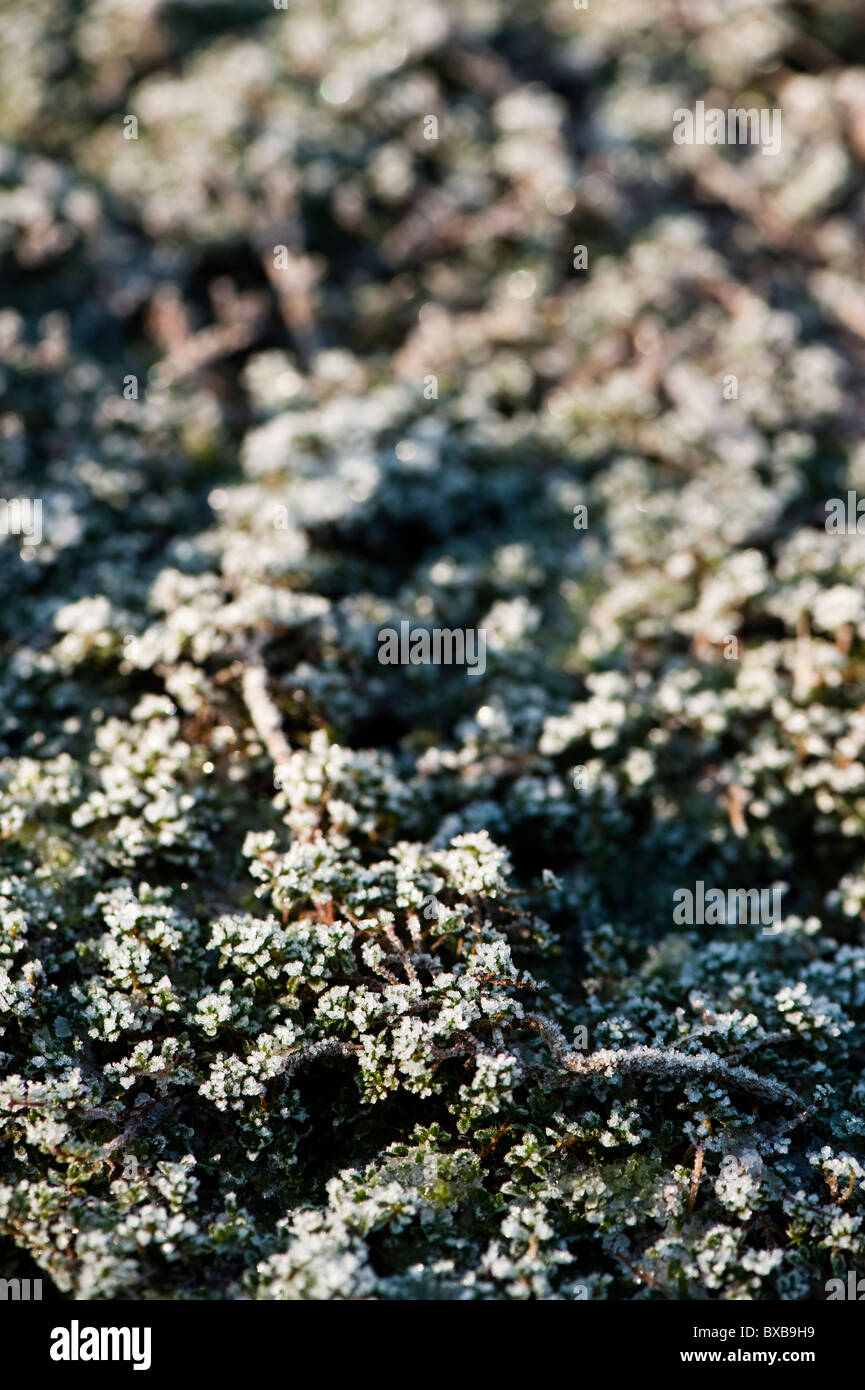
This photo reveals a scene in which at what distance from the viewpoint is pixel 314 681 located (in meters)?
7.59

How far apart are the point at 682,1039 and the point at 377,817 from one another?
2294 millimetres

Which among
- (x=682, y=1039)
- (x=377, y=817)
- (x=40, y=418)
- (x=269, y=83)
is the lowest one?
(x=682, y=1039)

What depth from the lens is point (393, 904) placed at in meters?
6.27

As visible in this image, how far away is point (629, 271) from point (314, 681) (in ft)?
20.9

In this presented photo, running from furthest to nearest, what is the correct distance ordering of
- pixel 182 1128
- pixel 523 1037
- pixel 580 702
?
pixel 580 702 → pixel 523 1037 → pixel 182 1128

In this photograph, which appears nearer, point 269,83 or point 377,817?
point 377,817

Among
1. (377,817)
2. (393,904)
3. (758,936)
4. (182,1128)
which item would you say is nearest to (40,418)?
(377,817)

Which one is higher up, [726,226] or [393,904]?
[726,226]

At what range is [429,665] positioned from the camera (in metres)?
8.27

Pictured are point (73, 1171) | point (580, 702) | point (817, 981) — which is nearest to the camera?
point (73, 1171)

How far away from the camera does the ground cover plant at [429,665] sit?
5523 mm

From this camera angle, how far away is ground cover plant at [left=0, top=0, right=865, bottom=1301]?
18.1ft

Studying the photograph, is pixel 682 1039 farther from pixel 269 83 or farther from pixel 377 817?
pixel 269 83

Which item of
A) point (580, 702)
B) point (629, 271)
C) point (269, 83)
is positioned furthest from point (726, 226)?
point (580, 702)
